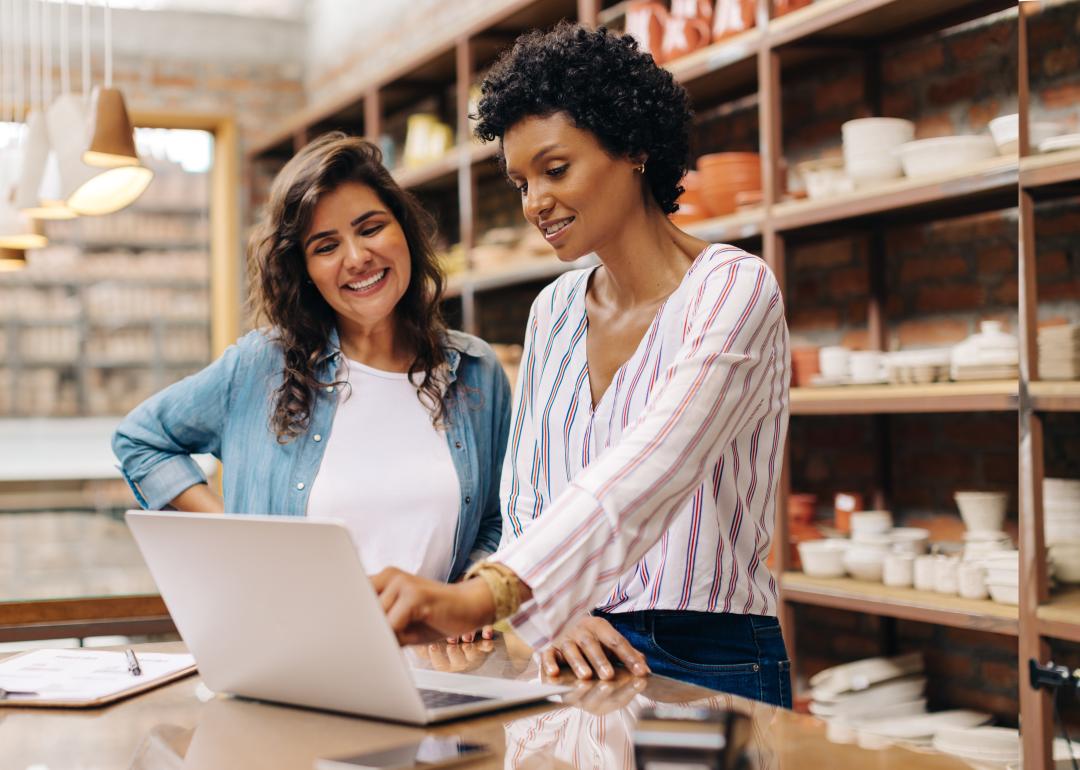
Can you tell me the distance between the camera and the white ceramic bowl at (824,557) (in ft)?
9.07

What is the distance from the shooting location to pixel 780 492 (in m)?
2.87

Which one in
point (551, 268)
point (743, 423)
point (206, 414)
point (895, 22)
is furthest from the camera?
point (551, 268)

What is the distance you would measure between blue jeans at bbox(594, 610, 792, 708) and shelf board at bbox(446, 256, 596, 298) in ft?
7.05

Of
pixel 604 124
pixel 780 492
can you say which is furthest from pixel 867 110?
pixel 604 124

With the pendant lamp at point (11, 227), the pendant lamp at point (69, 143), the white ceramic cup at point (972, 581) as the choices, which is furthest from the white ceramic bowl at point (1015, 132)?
the pendant lamp at point (11, 227)

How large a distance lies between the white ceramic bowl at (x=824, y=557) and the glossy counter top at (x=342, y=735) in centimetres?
163

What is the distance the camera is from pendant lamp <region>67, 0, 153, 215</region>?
2.76 m

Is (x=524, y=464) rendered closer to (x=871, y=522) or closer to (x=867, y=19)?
(x=871, y=522)

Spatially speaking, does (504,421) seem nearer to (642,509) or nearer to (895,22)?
(642,509)

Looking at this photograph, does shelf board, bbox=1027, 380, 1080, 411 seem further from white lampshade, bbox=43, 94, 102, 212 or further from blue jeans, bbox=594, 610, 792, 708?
white lampshade, bbox=43, 94, 102, 212

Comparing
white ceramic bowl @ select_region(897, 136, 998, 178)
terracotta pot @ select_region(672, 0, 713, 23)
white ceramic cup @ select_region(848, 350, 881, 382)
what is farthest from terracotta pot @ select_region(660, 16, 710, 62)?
white ceramic cup @ select_region(848, 350, 881, 382)

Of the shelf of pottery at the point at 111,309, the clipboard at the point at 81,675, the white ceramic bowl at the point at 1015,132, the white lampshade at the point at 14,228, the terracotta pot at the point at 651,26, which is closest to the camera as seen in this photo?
the clipboard at the point at 81,675

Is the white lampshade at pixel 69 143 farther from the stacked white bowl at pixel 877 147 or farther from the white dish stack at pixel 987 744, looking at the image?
the white dish stack at pixel 987 744

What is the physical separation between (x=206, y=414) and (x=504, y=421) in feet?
1.66
